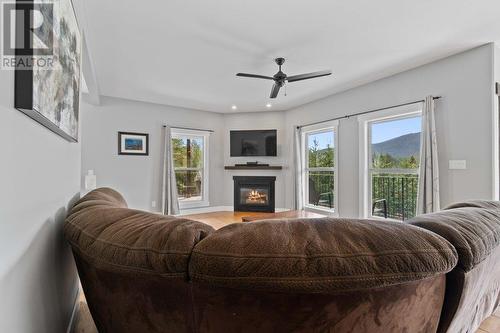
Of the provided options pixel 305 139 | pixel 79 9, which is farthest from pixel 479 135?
pixel 79 9

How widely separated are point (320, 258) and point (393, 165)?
4032mm

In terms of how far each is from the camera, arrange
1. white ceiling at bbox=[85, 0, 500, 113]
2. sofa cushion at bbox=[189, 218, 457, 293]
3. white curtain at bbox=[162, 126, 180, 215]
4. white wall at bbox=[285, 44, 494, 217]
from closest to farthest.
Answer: sofa cushion at bbox=[189, 218, 457, 293] → white ceiling at bbox=[85, 0, 500, 113] → white wall at bbox=[285, 44, 494, 217] → white curtain at bbox=[162, 126, 180, 215]

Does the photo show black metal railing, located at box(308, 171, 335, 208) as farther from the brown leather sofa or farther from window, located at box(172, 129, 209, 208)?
the brown leather sofa

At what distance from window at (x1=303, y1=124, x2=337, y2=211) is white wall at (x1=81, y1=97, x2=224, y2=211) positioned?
286 centimetres

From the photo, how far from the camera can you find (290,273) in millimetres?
657

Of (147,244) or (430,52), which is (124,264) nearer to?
(147,244)

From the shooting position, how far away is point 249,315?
730 mm

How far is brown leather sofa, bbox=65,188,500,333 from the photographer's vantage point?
26.4 inches

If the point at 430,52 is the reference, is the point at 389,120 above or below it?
below

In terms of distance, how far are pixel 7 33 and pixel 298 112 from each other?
5525 mm

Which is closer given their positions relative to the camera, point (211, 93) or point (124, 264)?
point (124, 264)

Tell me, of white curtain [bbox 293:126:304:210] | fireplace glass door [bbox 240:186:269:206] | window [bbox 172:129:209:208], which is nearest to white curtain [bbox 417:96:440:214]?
white curtain [bbox 293:126:304:210]

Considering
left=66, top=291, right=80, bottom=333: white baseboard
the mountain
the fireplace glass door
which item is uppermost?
the mountain

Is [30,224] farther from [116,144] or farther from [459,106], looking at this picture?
[116,144]
